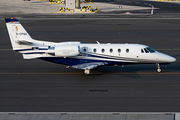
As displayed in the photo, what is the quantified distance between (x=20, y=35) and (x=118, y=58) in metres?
9.91

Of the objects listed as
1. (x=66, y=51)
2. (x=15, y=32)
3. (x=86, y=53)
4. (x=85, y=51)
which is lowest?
(x=86, y=53)

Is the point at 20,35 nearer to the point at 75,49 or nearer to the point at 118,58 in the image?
the point at 75,49

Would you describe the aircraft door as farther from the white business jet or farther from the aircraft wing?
the aircraft wing

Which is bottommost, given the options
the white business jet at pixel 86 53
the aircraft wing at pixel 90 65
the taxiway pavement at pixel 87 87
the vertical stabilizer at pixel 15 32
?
the taxiway pavement at pixel 87 87

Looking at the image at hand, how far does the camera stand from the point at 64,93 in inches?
983

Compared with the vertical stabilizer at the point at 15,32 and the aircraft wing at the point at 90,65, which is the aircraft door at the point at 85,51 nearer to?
the aircraft wing at the point at 90,65

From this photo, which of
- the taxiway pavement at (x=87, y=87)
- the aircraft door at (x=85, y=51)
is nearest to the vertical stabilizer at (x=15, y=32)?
the taxiway pavement at (x=87, y=87)

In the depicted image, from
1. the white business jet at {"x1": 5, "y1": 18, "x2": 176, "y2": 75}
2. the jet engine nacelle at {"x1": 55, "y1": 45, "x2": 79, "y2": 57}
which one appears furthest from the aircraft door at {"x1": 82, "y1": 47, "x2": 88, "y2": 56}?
the jet engine nacelle at {"x1": 55, "y1": 45, "x2": 79, "y2": 57}

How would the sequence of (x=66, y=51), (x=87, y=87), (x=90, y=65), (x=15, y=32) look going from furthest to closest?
(x=15, y=32) → (x=90, y=65) → (x=66, y=51) → (x=87, y=87)

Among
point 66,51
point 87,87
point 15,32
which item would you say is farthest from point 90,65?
point 15,32

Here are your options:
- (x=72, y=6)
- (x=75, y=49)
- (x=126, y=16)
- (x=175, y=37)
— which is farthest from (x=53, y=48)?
(x=72, y=6)

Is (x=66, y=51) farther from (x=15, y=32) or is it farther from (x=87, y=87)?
(x=15, y=32)

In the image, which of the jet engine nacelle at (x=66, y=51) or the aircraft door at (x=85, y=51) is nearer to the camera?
the jet engine nacelle at (x=66, y=51)

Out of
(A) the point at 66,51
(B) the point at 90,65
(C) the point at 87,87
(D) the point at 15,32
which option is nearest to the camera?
(C) the point at 87,87
